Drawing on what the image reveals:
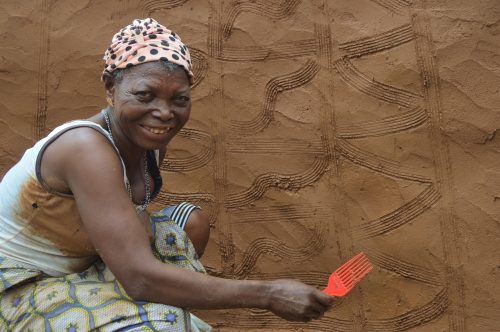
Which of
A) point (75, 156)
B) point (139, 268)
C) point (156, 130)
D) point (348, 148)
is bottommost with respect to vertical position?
point (139, 268)

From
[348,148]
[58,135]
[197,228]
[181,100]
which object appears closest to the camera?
[58,135]

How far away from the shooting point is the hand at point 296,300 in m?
2.03

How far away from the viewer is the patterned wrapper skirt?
2053 mm

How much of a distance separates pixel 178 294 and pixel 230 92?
5.49ft

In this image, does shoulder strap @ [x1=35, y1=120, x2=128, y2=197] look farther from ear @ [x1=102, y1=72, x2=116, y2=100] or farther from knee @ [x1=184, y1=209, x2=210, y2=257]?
knee @ [x1=184, y1=209, x2=210, y2=257]

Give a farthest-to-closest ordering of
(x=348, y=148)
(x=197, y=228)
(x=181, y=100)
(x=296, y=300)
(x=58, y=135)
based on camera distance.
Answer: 1. (x=348, y=148)
2. (x=197, y=228)
3. (x=181, y=100)
4. (x=58, y=135)
5. (x=296, y=300)

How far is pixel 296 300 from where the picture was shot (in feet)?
6.68

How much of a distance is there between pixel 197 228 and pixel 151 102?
578mm

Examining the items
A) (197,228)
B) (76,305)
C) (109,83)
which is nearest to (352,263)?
(197,228)

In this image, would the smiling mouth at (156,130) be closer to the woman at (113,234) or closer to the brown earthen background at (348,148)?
the woman at (113,234)

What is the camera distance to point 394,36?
3.32 m

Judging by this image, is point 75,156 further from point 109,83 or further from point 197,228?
point 197,228

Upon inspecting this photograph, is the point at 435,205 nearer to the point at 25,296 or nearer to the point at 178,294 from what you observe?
the point at 178,294

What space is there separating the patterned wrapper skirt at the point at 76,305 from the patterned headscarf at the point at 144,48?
0.59 metres
